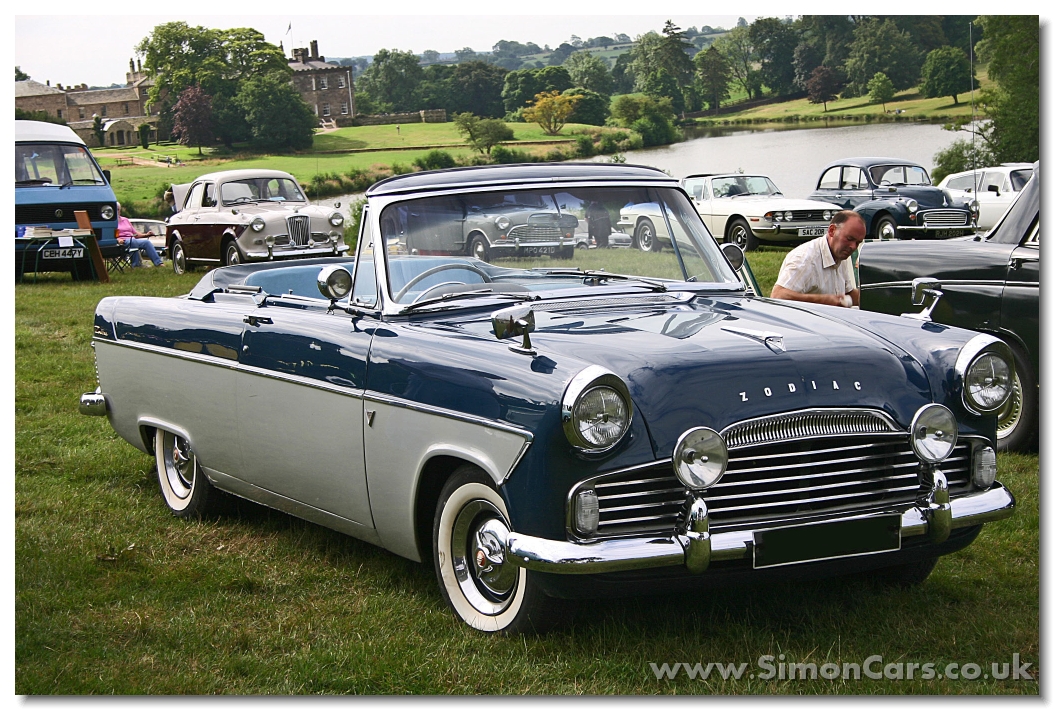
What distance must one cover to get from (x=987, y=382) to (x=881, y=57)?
14.8 m

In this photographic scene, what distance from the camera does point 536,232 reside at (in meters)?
4.83

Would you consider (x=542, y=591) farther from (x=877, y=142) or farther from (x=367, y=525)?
(x=877, y=142)

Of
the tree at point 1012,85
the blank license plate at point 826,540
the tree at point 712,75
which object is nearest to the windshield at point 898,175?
the tree at point 1012,85

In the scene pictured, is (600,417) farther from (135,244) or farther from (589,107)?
(135,244)

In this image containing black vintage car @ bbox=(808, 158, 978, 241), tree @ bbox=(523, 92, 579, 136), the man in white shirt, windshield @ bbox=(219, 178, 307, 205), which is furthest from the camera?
black vintage car @ bbox=(808, 158, 978, 241)

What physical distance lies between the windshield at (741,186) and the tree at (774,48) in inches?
161

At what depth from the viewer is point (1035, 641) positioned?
387cm

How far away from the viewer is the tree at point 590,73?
1415 cm

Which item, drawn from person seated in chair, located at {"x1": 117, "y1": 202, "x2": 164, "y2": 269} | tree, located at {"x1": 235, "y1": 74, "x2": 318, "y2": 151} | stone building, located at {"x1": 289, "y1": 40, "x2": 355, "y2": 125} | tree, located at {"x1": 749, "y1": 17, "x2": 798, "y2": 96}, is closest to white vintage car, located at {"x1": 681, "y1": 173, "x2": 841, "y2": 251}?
tree, located at {"x1": 749, "y1": 17, "x2": 798, "y2": 96}

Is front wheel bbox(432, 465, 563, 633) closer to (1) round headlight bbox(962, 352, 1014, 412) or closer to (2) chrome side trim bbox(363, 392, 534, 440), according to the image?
(2) chrome side trim bbox(363, 392, 534, 440)

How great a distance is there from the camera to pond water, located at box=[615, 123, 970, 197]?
19.0 meters

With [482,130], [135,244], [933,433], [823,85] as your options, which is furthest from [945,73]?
[933,433]

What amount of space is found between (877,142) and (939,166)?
2908mm

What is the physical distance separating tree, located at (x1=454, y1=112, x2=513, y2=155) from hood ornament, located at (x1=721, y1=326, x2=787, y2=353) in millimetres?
11879
